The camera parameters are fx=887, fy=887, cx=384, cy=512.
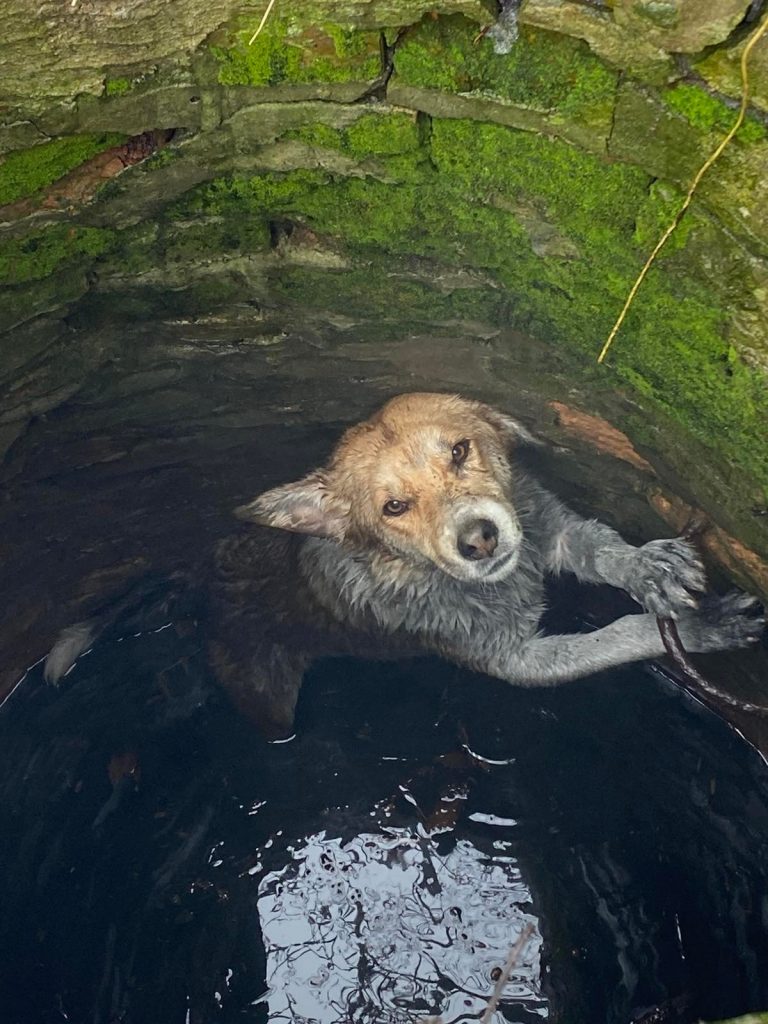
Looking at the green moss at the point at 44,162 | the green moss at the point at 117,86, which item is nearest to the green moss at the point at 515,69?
the green moss at the point at 117,86

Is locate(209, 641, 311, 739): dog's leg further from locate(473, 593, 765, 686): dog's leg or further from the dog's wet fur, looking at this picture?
locate(473, 593, 765, 686): dog's leg

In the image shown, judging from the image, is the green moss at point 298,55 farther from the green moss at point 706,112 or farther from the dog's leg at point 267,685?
the dog's leg at point 267,685

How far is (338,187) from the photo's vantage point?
3.68m

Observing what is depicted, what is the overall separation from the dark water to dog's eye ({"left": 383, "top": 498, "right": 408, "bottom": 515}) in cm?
166

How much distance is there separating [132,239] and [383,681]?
344cm

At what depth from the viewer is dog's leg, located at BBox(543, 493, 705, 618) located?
4344mm

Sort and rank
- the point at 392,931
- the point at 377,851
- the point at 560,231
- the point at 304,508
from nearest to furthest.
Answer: the point at 560,231 < the point at 304,508 < the point at 392,931 < the point at 377,851

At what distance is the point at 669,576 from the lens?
14.4 feet

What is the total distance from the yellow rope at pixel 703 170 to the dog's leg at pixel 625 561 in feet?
4.41

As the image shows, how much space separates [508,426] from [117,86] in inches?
97.6

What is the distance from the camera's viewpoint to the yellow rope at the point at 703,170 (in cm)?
244

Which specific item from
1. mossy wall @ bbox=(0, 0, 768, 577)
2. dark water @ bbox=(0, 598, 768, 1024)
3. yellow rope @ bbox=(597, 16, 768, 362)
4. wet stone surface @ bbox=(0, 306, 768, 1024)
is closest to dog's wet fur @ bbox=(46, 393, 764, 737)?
wet stone surface @ bbox=(0, 306, 768, 1024)

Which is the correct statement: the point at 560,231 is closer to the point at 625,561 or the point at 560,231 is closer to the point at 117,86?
the point at 117,86

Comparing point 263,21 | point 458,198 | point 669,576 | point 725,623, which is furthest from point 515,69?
point 725,623
